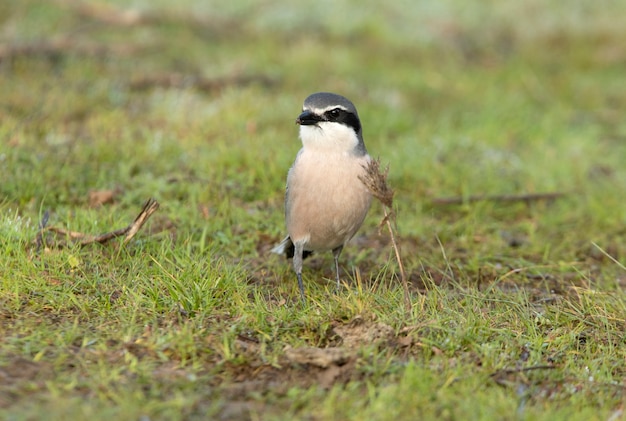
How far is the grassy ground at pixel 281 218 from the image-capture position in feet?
12.7

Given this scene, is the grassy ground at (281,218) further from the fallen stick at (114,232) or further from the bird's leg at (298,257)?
the bird's leg at (298,257)

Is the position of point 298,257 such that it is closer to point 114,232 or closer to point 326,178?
point 326,178

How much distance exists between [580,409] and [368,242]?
9.24 ft

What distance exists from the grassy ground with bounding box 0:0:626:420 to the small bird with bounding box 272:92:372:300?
1.45ft

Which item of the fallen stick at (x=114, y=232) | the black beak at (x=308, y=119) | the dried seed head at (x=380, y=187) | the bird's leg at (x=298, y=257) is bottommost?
the bird's leg at (x=298, y=257)

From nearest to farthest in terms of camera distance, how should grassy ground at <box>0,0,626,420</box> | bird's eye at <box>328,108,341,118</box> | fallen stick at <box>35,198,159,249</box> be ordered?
grassy ground at <box>0,0,626,420</box> → fallen stick at <box>35,198,159,249</box> → bird's eye at <box>328,108,341,118</box>

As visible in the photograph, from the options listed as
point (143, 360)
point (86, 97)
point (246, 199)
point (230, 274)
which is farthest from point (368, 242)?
point (86, 97)

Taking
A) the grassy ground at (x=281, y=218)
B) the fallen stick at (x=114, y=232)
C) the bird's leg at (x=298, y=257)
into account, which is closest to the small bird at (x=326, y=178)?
the bird's leg at (x=298, y=257)

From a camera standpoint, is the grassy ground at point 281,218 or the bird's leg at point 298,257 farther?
the bird's leg at point 298,257

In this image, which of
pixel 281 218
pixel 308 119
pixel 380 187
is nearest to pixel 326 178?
pixel 308 119

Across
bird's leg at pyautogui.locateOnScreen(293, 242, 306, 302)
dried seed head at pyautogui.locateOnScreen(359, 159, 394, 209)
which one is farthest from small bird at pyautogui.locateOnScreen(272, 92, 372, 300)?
dried seed head at pyautogui.locateOnScreen(359, 159, 394, 209)

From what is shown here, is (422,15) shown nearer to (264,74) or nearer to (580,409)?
(264,74)

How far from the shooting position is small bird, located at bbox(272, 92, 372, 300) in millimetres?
5301

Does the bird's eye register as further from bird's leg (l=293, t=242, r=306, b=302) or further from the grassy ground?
the grassy ground
